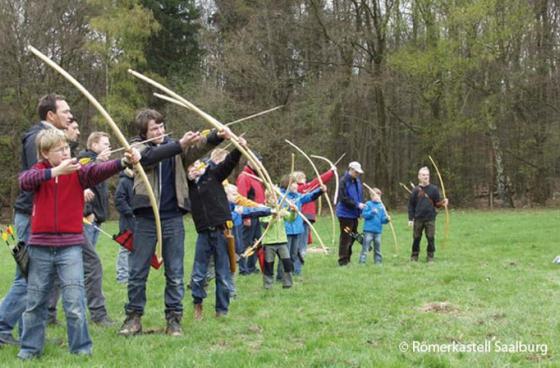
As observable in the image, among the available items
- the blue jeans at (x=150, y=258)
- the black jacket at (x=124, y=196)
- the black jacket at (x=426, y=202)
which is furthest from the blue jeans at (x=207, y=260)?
the black jacket at (x=426, y=202)

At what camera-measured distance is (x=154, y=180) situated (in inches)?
209

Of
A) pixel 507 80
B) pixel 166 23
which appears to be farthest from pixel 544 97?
pixel 166 23

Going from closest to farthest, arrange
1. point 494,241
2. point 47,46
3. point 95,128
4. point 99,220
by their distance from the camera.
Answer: point 99,220 → point 494,241 → point 47,46 → point 95,128

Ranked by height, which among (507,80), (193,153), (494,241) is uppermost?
(507,80)

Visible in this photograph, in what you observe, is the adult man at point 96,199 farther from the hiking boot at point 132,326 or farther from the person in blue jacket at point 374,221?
the person in blue jacket at point 374,221

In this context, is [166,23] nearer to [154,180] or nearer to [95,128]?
[95,128]

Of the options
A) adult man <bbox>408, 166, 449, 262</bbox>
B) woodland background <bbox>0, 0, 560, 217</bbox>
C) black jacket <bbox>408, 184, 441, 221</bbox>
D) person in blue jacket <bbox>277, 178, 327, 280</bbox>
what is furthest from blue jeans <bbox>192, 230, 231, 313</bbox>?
woodland background <bbox>0, 0, 560, 217</bbox>

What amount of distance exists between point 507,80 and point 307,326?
24947 mm

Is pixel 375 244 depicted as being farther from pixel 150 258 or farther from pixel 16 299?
pixel 16 299

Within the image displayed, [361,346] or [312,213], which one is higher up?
[312,213]

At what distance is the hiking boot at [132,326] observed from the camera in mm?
5344

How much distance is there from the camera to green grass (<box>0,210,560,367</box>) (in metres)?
4.54

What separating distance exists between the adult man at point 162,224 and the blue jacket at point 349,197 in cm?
510

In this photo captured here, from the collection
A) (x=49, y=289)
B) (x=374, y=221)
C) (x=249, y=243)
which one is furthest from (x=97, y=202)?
(x=374, y=221)
